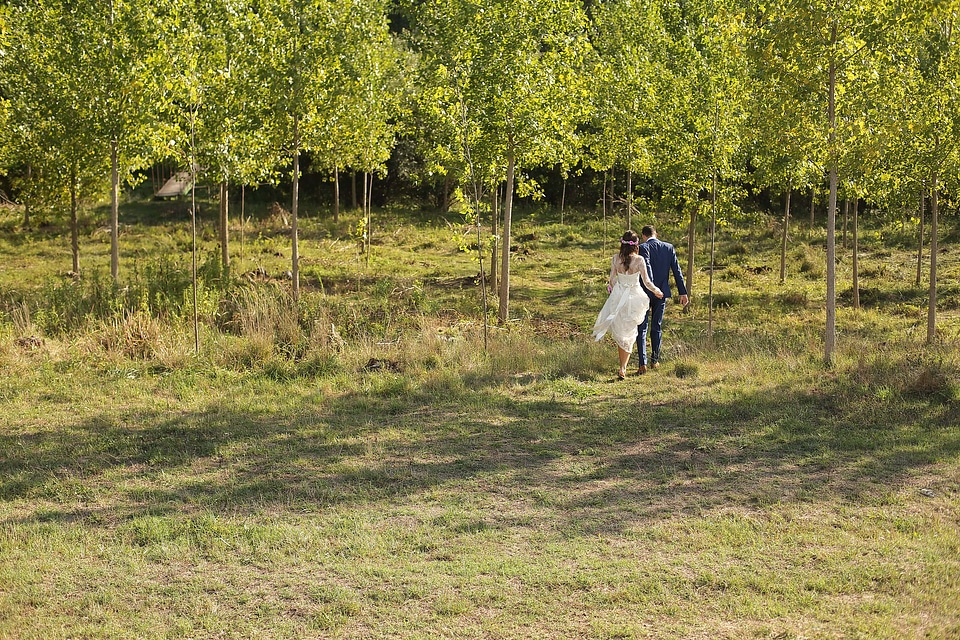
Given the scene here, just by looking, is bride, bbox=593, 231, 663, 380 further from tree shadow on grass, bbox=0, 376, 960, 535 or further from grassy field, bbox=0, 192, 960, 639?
tree shadow on grass, bbox=0, 376, 960, 535

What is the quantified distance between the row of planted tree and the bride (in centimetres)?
242

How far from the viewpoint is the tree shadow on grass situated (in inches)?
A: 253

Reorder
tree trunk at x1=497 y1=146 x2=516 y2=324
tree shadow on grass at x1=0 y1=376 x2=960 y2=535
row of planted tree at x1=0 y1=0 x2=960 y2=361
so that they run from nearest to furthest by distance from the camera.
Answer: tree shadow on grass at x1=0 y1=376 x2=960 y2=535 < row of planted tree at x1=0 y1=0 x2=960 y2=361 < tree trunk at x1=497 y1=146 x2=516 y2=324

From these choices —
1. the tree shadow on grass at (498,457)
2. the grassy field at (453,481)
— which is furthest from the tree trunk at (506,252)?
the tree shadow on grass at (498,457)

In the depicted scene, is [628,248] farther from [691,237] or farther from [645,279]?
[691,237]

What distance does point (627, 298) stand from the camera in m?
10.2

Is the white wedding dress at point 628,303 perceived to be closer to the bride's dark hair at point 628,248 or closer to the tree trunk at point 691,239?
the bride's dark hair at point 628,248

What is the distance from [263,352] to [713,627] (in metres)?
7.66

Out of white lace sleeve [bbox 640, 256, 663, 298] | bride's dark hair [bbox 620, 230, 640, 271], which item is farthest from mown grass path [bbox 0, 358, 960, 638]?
bride's dark hair [bbox 620, 230, 640, 271]

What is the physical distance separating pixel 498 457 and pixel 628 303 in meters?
3.39

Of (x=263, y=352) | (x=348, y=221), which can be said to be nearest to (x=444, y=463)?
(x=263, y=352)

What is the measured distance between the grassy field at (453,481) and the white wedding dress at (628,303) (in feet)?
1.78

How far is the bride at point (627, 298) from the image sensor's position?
10.2 meters

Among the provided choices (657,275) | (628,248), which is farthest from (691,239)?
(628,248)
